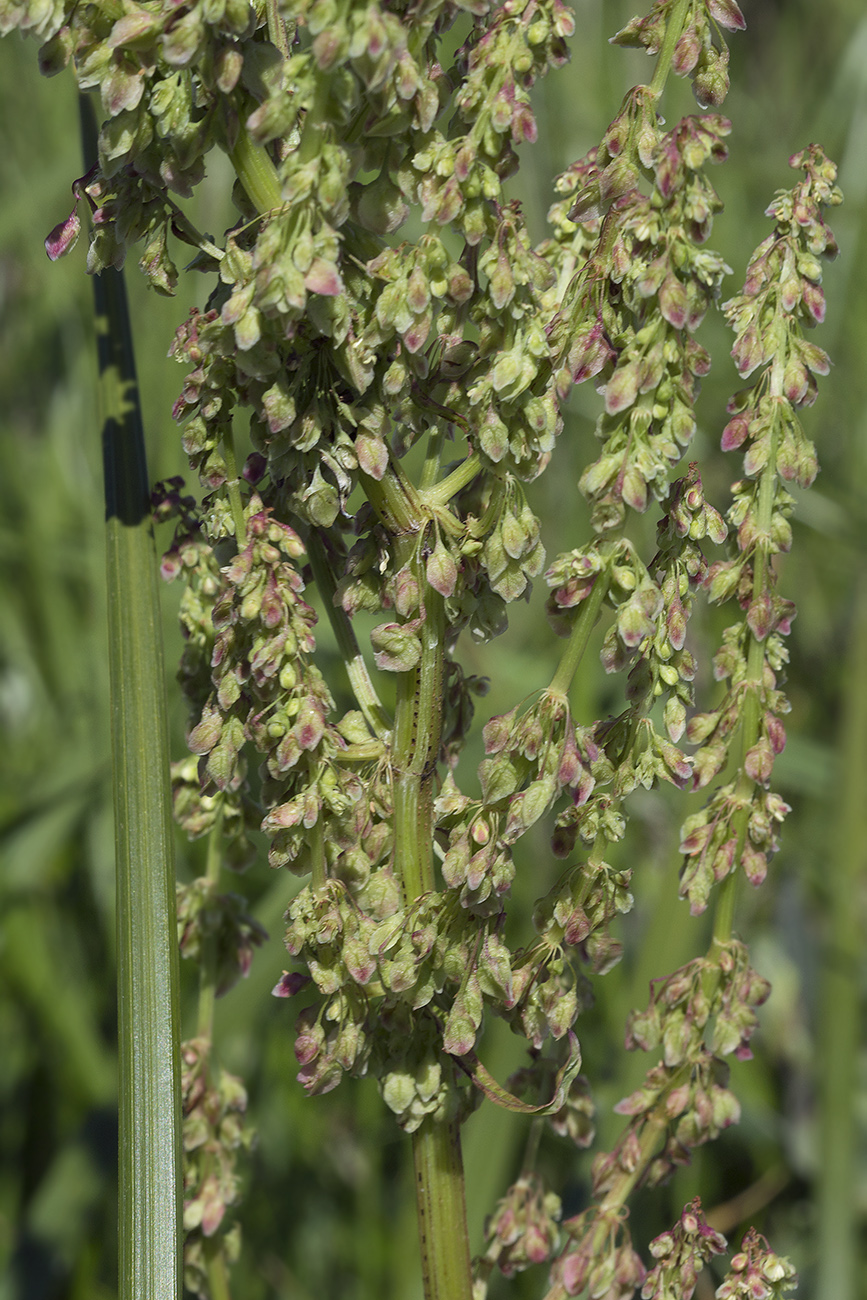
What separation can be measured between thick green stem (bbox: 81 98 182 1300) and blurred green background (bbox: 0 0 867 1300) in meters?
0.78

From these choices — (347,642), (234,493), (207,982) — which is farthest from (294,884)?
(234,493)

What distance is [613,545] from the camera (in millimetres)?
842

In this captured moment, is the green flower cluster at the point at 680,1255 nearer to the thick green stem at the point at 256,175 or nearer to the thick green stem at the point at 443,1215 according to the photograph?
the thick green stem at the point at 443,1215

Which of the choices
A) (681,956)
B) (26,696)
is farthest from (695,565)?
(26,696)

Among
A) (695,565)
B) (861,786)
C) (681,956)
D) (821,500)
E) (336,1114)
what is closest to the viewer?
(695,565)

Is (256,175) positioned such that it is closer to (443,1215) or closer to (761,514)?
(761,514)

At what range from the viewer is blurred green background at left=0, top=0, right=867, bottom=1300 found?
2061 millimetres

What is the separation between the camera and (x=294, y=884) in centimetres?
189

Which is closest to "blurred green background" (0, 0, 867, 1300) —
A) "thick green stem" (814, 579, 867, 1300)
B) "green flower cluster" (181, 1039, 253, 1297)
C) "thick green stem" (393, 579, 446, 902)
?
"thick green stem" (814, 579, 867, 1300)

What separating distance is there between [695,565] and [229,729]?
13.8 inches

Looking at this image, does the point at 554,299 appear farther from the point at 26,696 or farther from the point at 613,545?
the point at 26,696

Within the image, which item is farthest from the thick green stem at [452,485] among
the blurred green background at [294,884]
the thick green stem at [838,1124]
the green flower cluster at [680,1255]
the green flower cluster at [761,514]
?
the thick green stem at [838,1124]

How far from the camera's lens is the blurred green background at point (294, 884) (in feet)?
6.76

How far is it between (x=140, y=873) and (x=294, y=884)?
93 cm
